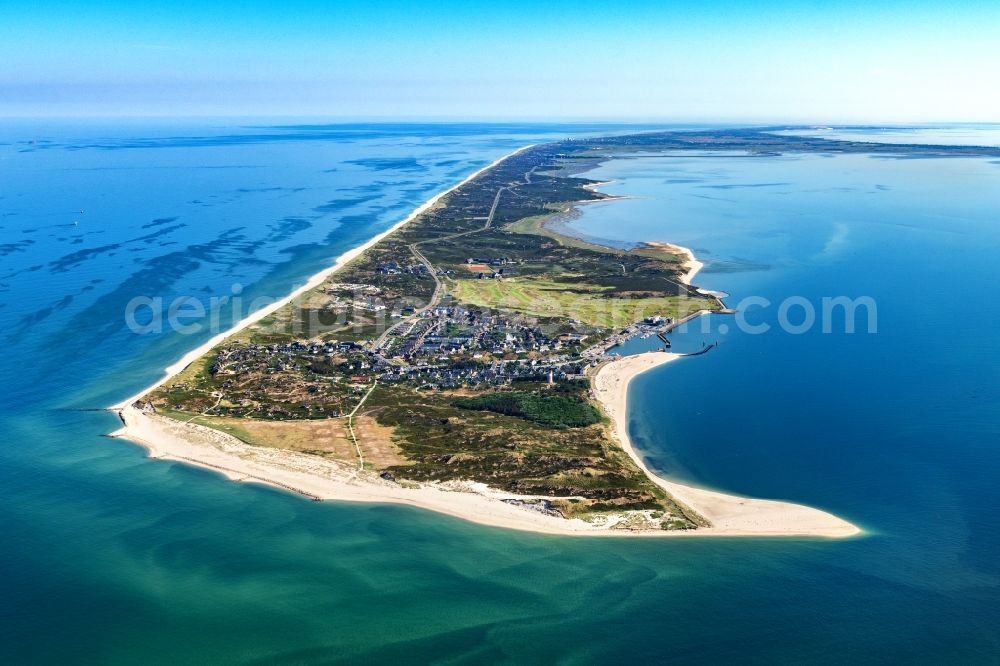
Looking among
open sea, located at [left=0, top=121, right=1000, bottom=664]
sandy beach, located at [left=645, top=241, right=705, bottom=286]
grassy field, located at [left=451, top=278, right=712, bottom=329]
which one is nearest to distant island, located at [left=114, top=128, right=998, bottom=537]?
grassy field, located at [left=451, top=278, right=712, bottom=329]

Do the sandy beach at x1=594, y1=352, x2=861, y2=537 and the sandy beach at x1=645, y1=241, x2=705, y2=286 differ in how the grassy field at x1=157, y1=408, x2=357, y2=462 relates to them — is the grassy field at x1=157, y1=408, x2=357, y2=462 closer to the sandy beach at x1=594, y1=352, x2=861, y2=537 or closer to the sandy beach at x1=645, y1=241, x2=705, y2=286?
the sandy beach at x1=594, y1=352, x2=861, y2=537

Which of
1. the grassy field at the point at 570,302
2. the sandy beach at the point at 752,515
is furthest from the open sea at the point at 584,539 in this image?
the grassy field at the point at 570,302

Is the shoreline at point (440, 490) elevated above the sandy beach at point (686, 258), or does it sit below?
below

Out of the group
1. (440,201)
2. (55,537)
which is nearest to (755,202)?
(440,201)

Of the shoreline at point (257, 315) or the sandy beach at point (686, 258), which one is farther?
the sandy beach at point (686, 258)

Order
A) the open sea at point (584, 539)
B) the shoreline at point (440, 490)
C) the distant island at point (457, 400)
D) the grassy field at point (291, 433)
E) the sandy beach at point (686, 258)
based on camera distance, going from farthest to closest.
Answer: the sandy beach at point (686, 258)
the grassy field at point (291, 433)
the distant island at point (457, 400)
the shoreline at point (440, 490)
the open sea at point (584, 539)

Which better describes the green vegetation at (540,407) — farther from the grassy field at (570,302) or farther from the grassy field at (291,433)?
the grassy field at (570,302)

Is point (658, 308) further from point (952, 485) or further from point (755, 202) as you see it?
point (755, 202)
